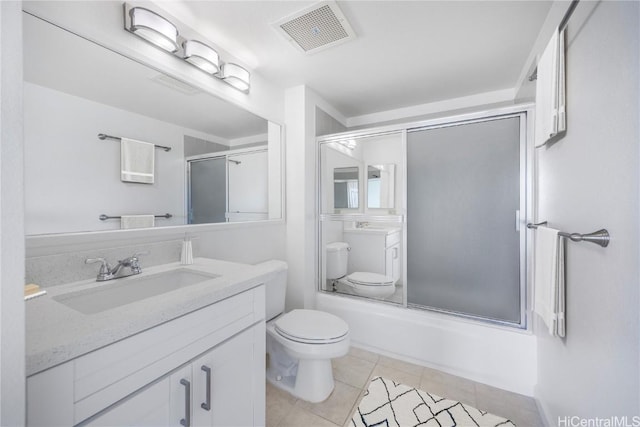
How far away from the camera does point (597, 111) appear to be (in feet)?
3.08

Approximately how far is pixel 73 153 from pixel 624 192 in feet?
6.59

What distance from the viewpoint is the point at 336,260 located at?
8.72 ft

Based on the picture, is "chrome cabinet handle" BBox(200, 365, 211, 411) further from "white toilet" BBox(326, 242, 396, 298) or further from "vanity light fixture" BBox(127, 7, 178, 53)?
"white toilet" BBox(326, 242, 396, 298)

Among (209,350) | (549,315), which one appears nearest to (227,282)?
(209,350)

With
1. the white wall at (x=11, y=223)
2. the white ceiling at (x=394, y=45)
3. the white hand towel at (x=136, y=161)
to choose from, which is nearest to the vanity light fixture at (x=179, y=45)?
the white ceiling at (x=394, y=45)

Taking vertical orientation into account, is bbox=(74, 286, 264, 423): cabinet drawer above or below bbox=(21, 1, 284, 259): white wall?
below

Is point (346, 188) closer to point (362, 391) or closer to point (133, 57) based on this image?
point (362, 391)

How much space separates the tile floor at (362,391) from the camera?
5.03 feet

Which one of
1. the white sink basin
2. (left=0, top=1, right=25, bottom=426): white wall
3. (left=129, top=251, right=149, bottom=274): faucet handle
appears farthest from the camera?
(left=129, top=251, right=149, bottom=274): faucet handle

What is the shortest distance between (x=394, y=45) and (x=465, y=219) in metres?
1.32

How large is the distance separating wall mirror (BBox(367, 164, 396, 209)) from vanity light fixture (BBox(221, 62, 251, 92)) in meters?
1.28

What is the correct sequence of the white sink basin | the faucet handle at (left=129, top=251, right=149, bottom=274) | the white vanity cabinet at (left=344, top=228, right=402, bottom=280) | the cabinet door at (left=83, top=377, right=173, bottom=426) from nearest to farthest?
the cabinet door at (left=83, top=377, right=173, bottom=426) < the white sink basin < the faucet handle at (left=129, top=251, right=149, bottom=274) < the white vanity cabinet at (left=344, top=228, right=402, bottom=280)

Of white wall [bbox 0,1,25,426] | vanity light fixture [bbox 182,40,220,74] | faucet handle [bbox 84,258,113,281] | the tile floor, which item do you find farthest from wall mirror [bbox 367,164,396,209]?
white wall [bbox 0,1,25,426]

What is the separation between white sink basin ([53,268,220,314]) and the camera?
1038mm
